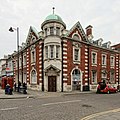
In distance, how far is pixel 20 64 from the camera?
3791cm

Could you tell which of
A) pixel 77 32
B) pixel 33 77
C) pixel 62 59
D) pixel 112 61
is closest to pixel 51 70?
pixel 62 59

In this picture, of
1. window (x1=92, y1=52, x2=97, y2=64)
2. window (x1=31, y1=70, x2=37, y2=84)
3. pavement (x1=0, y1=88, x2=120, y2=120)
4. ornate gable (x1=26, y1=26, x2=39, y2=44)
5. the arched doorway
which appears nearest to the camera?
pavement (x1=0, y1=88, x2=120, y2=120)

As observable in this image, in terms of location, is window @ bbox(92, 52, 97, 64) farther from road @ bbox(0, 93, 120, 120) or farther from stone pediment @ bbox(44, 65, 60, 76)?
road @ bbox(0, 93, 120, 120)

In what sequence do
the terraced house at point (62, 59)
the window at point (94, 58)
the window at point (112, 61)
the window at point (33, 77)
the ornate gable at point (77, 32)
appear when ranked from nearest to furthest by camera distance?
the terraced house at point (62, 59) < the ornate gable at point (77, 32) < the window at point (33, 77) < the window at point (94, 58) < the window at point (112, 61)

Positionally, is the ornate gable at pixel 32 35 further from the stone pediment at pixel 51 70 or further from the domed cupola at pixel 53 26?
the stone pediment at pixel 51 70

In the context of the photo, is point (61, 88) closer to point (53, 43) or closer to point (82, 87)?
point (82, 87)

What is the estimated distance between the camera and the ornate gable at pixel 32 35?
3130cm

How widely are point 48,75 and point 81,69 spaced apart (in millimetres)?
5898

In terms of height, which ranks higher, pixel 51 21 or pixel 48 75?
pixel 51 21

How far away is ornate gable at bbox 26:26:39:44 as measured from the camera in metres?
31.3

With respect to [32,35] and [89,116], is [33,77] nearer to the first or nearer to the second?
[32,35]

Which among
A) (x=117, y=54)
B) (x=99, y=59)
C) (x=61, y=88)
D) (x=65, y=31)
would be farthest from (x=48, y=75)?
(x=117, y=54)

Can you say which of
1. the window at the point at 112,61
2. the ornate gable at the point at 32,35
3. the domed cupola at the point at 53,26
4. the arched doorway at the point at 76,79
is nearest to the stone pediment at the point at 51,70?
the arched doorway at the point at 76,79

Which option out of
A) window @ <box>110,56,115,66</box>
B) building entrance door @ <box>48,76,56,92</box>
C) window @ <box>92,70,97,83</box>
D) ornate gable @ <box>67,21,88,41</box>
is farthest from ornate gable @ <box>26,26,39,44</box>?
window @ <box>110,56,115,66</box>
